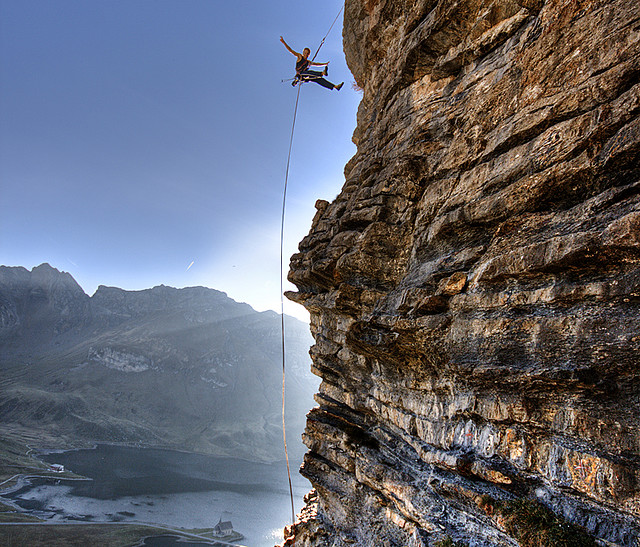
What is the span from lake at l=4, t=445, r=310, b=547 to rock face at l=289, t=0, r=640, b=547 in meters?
67.5

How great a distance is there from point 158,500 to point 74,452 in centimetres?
4041

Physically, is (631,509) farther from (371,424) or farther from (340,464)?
(340,464)

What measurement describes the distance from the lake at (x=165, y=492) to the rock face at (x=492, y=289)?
6749 centimetres

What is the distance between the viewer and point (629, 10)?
19.4ft

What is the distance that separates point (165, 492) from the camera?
261ft

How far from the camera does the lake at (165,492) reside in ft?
201

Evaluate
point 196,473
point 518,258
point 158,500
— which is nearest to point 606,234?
point 518,258

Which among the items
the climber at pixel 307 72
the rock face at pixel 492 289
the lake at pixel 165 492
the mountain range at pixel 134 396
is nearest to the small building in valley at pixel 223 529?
the lake at pixel 165 492

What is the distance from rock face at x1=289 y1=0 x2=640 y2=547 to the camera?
5.21 m

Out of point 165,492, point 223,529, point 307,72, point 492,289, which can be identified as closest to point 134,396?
point 165,492

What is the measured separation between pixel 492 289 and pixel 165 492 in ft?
325

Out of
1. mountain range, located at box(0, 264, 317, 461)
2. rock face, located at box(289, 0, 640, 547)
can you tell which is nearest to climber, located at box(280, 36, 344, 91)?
rock face, located at box(289, 0, 640, 547)

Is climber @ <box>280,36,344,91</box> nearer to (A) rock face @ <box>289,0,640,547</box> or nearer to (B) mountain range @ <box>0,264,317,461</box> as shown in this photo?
(A) rock face @ <box>289,0,640,547</box>

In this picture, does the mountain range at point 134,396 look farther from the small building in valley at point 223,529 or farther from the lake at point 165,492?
the small building in valley at point 223,529
